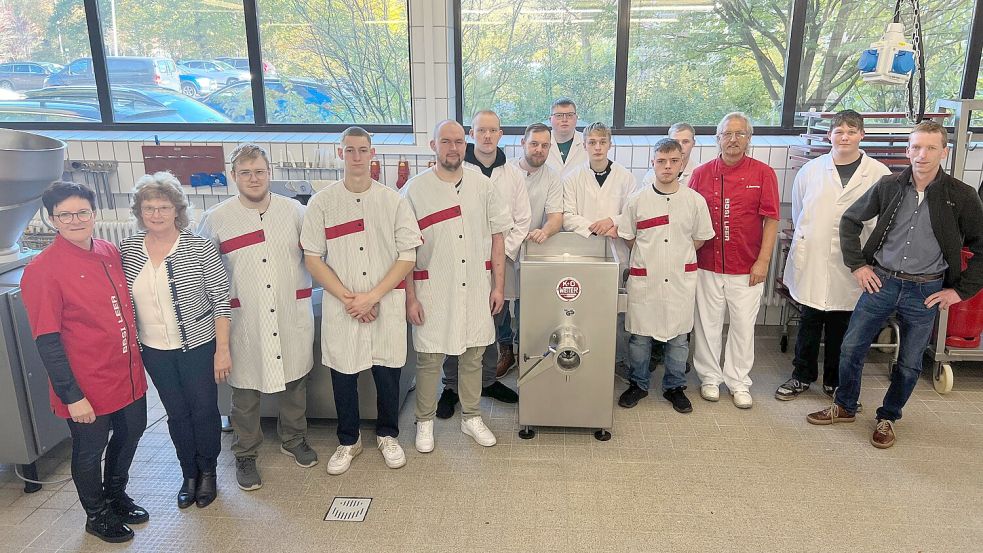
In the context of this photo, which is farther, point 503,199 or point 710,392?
point 710,392

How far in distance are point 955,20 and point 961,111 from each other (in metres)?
1.54

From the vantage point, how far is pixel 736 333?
336 centimetres

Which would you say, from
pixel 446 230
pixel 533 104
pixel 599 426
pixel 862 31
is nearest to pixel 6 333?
pixel 446 230

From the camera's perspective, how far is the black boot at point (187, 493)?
253 cm

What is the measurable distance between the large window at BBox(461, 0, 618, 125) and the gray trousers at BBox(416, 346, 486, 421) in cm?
214

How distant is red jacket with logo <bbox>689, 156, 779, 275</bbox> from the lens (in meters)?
3.13

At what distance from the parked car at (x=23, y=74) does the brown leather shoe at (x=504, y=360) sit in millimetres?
3793

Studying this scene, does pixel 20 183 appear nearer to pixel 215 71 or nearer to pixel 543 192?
pixel 215 71

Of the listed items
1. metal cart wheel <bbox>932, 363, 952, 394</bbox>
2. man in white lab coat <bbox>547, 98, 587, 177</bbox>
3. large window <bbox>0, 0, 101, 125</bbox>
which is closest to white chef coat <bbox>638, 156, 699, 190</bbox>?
man in white lab coat <bbox>547, 98, 587, 177</bbox>

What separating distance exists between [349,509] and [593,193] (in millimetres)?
1907

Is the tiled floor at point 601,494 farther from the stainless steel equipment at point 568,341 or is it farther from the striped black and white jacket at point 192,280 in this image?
the striped black and white jacket at point 192,280

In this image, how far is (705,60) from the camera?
4355 mm

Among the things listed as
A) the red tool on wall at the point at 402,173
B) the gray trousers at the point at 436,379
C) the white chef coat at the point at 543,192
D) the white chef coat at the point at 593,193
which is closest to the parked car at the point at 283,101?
the red tool on wall at the point at 402,173

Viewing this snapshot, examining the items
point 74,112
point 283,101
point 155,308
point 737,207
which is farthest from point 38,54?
point 737,207
